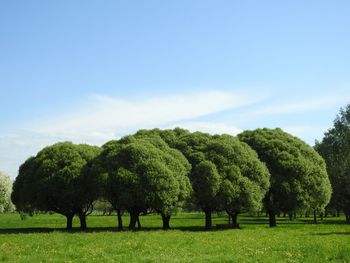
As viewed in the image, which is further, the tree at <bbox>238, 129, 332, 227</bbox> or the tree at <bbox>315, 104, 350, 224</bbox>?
the tree at <bbox>315, 104, 350, 224</bbox>

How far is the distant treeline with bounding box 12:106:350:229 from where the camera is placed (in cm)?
5678

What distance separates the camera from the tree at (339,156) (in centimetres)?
8888

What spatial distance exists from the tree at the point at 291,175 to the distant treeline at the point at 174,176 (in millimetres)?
156

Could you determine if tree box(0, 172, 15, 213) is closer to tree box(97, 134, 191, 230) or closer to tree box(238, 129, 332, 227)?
tree box(97, 134, 191, 230)

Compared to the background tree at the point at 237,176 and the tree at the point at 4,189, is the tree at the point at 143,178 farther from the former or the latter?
the tree at the point at 4,189

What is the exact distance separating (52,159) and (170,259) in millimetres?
43310

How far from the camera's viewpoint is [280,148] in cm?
7225

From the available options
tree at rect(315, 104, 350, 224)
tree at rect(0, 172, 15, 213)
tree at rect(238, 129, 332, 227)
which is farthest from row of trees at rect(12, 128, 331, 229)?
tree at rect(0, 172, 15, 213)

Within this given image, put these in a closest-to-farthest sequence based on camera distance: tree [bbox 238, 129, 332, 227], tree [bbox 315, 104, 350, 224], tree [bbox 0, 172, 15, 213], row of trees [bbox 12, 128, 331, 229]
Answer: row of trees [bbox 12, 128, 331, 229]
tree [bbox 238, 129, 332, 227]
tree [bbox 315, 104, 350, 224]
tree [bbox 0, 172, 15, 213]

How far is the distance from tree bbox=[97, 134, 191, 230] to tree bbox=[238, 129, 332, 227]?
1714 cm

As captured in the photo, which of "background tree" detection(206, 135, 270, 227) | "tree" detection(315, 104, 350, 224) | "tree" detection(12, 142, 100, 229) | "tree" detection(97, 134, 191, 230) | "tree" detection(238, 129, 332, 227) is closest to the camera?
"tree" detection(97, 134, 191, 230)

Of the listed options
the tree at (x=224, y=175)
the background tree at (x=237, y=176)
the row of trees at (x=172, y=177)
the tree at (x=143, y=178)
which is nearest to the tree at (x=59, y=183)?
the row of trees at (x=172, y=177)

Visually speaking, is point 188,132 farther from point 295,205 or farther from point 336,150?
point 336,150

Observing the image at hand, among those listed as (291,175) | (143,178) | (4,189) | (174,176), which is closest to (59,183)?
(143,178)
